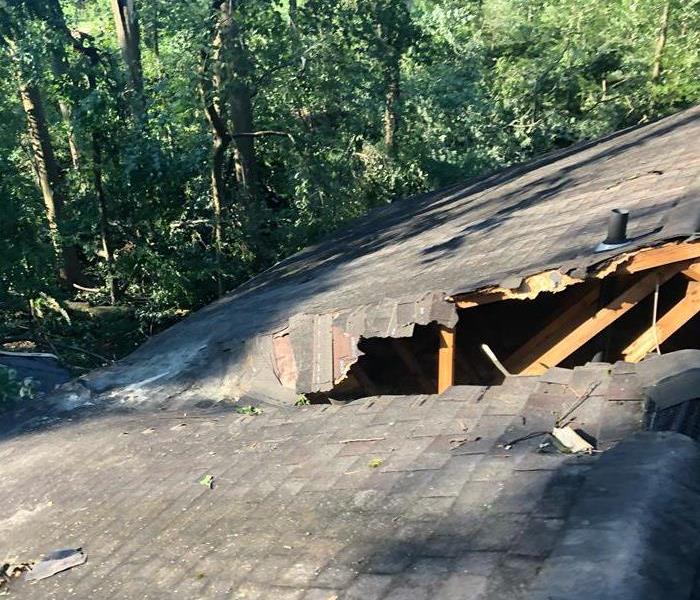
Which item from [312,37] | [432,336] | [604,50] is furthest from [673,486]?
[604,50]

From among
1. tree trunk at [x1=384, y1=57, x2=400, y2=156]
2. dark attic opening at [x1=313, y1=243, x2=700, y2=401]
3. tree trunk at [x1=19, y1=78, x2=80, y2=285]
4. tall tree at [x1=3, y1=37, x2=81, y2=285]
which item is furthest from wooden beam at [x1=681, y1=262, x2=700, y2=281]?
tree trunk at [x1=19, y1=78, x2=80, y2=285]

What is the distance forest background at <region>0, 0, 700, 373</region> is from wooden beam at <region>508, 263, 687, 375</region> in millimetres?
9870

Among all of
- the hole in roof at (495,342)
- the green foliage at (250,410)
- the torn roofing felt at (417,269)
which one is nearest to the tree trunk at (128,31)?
the torn roofing felt at (417,269)

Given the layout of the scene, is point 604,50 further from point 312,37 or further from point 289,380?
point 289,380

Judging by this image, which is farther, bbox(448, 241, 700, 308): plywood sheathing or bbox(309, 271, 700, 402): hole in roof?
bbox(309, 271, 700, 402): hole in roof

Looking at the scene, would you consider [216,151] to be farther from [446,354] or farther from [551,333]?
[446,354]

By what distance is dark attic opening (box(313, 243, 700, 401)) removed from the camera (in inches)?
180

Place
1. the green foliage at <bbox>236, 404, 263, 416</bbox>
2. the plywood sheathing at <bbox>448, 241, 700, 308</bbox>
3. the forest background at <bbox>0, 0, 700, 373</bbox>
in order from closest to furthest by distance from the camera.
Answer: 1. the plywood sheathing at <bbox>448, 241, 700, 308</bbox>
2. the green foliage at <bbox>236, 404, 263, 416</bbox>
3. the forest background at <bbox>0, 0, 700, 373</bbox>

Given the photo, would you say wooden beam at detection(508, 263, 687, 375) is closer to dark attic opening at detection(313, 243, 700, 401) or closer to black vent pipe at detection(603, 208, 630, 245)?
dark attic opening at detection(313, 243, 700, 401)

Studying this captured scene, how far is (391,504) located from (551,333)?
293cm

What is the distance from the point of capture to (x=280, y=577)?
2.69 m

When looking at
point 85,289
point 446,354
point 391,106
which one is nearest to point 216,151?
point 391,106

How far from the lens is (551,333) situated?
5.55 m

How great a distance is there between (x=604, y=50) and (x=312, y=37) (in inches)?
431
